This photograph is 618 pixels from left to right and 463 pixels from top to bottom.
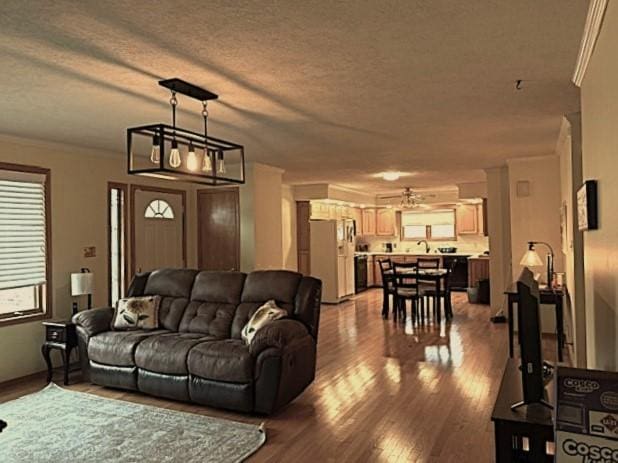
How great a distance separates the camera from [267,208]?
7316 millimetres

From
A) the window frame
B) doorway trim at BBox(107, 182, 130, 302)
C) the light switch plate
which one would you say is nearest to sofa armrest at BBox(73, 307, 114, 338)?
the window frame

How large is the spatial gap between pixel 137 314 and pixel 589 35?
431 cm

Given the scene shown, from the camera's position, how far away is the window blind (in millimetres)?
4805

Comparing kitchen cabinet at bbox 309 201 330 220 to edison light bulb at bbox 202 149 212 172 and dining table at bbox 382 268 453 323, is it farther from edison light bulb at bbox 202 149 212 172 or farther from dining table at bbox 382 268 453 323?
edison light bulb at bbox 202 149 212 172

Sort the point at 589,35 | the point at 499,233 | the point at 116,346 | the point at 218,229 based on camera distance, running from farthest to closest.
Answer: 1. the point at 499,233
2. the point at 218,229
3. the point at 116,346
4. the point at 589,35

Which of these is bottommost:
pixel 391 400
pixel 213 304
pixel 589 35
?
pixel 391 400

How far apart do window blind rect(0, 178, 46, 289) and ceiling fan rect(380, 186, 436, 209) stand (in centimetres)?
700

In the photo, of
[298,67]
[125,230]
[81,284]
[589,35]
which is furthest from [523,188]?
[81,284]

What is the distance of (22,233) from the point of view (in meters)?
4.98

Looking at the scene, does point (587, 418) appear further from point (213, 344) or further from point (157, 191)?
point (157, 191)

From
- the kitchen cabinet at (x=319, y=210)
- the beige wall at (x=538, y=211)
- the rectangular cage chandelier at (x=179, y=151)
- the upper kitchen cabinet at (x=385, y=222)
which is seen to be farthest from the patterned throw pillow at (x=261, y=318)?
the upper kitchen cabinet at (x=385, y=222)

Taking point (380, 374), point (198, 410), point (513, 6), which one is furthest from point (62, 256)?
point (513, 6)

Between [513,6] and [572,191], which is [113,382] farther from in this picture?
[572,191]

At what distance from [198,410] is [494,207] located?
558 cm
